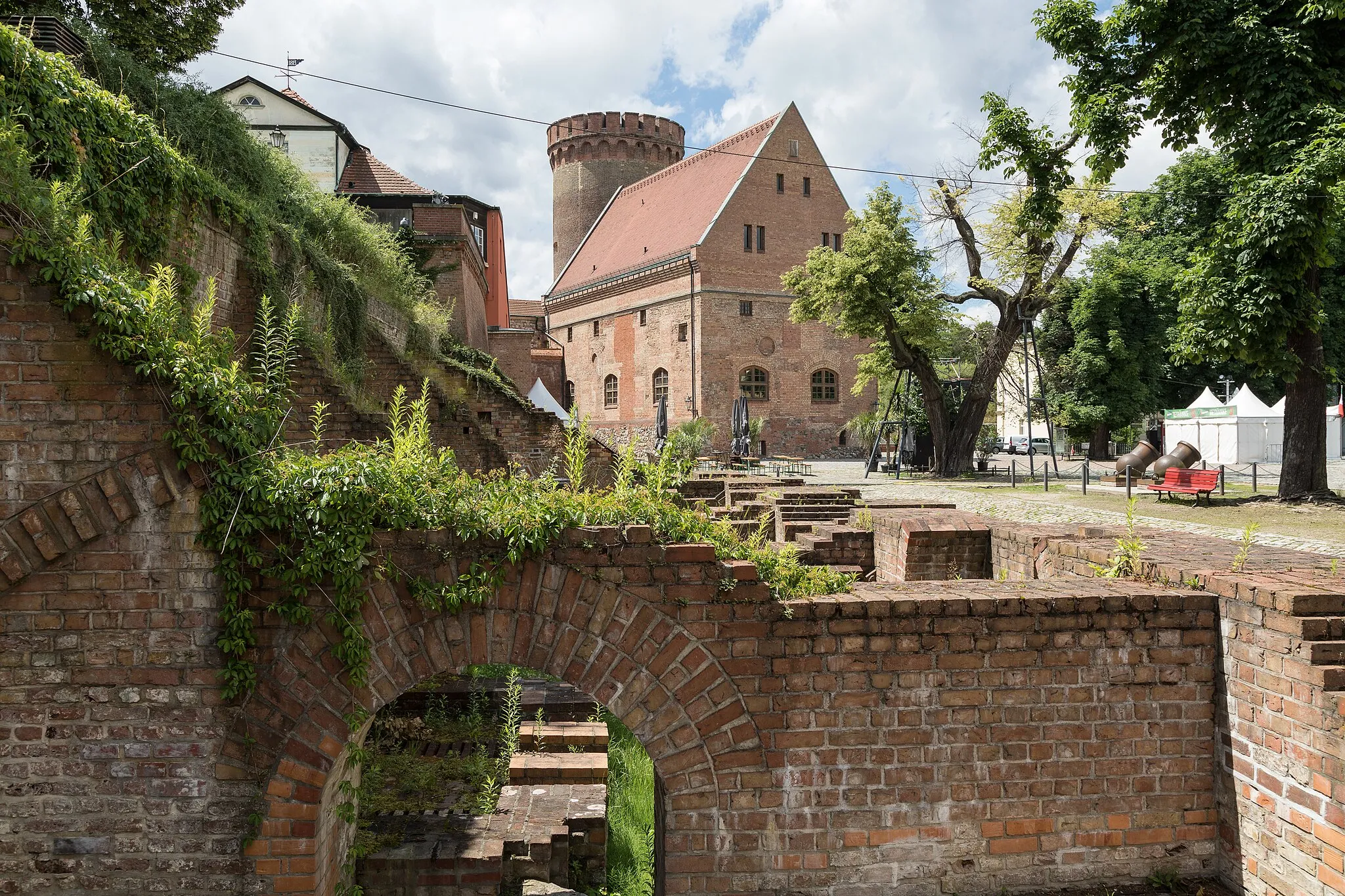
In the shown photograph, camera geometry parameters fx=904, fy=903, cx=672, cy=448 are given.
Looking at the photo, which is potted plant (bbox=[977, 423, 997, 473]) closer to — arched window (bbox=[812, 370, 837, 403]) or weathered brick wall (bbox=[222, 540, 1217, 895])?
arched window (bbox=[812, 370, 837, 403])

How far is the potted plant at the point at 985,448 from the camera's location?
103 ft

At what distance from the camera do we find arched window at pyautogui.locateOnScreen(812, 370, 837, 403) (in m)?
44.2

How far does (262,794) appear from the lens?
3713mm

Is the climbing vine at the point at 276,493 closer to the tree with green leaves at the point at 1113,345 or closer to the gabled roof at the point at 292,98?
the gabled roof at the point at 292,98

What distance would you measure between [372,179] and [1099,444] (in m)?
33.8

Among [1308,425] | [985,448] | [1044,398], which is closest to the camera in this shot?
[1308,425]

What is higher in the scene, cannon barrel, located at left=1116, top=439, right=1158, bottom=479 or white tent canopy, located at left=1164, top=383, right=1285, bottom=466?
white tent canopy, located at left=1164, top=383, right=1285, bottom=466

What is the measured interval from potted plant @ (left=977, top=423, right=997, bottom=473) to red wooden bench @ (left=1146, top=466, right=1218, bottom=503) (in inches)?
466

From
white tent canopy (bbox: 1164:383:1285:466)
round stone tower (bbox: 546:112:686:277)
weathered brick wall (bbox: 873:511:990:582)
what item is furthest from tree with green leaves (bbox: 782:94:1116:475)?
round stone tower (bbox: 546:112:686:277)

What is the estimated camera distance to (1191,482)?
1867 centimetres

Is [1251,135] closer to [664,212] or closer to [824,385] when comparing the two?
[824,385]

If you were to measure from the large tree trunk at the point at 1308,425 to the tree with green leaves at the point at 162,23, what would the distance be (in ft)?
66.7

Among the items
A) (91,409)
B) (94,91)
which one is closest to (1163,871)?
(91,409)

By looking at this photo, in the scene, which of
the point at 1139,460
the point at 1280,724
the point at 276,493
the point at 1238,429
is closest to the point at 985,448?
the point at 1238,429
